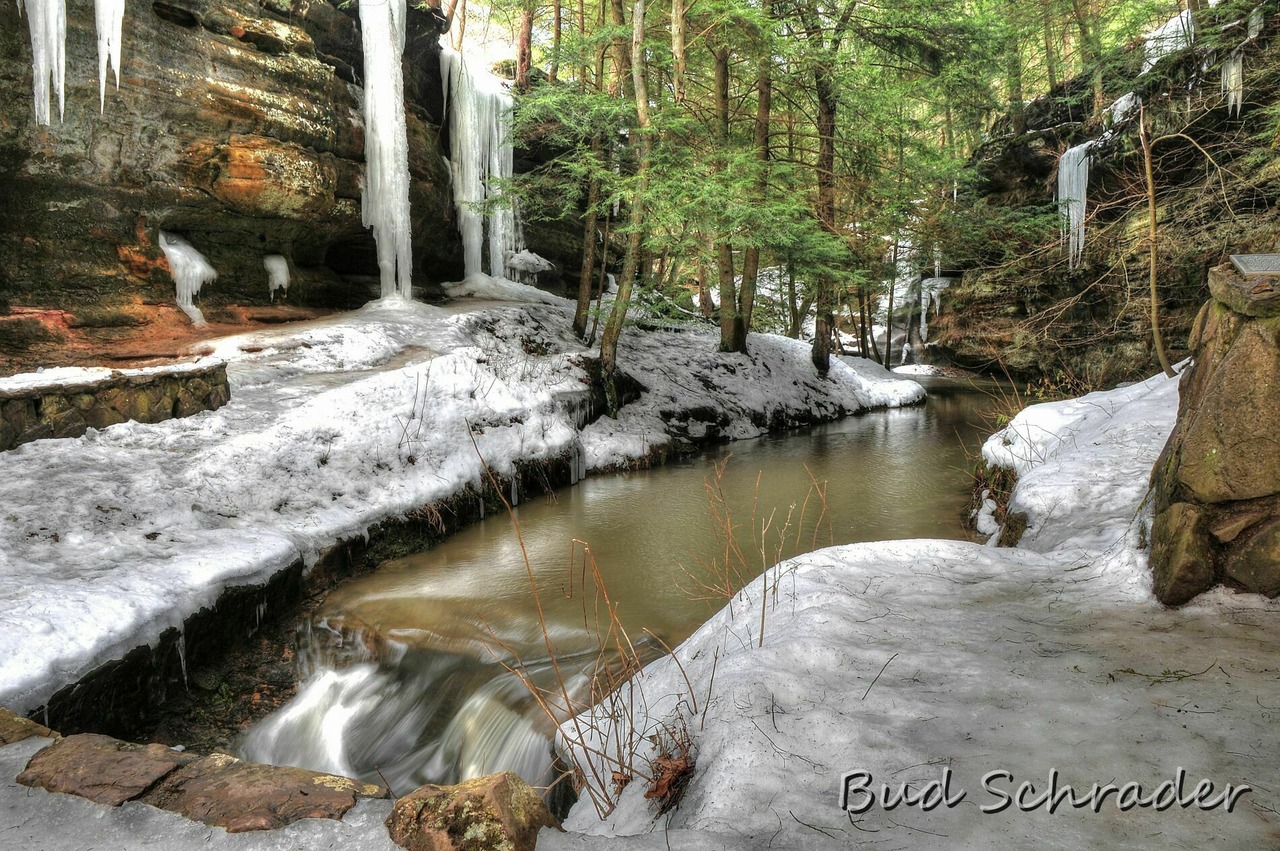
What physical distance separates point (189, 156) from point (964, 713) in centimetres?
1092

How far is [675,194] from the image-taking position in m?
8.72

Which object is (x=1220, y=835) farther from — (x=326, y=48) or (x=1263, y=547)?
(x=326, y=48)

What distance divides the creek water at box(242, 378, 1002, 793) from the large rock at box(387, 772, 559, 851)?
1.72ft

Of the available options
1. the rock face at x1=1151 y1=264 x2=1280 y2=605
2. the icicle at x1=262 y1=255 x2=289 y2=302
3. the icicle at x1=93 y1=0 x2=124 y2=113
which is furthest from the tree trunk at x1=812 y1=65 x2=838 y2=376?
the icicle at x1=93 y1=0 x2=124 y2=113

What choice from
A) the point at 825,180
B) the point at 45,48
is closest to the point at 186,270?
the point at 45,48

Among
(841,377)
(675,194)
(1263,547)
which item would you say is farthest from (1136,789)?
(841,377)

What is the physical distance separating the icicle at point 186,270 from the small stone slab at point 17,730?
844 centimetres

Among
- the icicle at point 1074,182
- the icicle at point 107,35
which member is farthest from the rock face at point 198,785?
the icicle at point 1074,182

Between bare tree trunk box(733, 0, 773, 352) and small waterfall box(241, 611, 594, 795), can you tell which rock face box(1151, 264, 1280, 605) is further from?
bare tree trunk box(733, 0, 773, 352)

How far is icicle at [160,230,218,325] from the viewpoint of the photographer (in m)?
9.18

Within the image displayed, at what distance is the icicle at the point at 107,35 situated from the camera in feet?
25.4

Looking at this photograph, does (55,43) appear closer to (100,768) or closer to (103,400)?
(103,400)

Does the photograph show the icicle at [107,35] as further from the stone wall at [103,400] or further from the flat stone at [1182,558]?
the flat stone at [1182,558]

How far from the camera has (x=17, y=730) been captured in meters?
2.38
